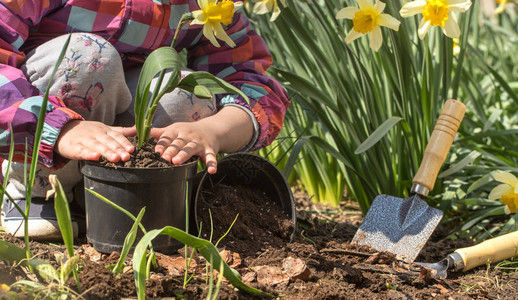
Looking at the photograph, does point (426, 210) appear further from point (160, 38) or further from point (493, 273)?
point (160, 38)

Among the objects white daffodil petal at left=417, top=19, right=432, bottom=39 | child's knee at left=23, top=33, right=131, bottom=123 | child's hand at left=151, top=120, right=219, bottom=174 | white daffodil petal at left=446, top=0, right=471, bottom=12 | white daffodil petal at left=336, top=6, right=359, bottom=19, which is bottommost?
child's hand at left=151, top=120, right=219, bottom=174

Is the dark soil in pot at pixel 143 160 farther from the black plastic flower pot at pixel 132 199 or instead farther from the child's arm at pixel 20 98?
the child's arm at pixel 20 98

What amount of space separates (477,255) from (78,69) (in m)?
1.11

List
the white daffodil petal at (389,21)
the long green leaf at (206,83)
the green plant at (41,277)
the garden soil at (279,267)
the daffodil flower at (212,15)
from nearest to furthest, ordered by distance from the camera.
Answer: the green plant at (41,277) < the garden soil at (279,267) < the long green leaf at (206,83) < the daffodil flower at (212,15) < the white daffodil petal at (389,21)

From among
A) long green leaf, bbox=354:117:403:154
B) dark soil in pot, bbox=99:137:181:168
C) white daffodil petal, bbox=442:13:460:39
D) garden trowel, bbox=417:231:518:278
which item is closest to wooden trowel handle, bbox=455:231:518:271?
garden trowel, bbox=417:231:518:278

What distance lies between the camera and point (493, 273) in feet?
4.93

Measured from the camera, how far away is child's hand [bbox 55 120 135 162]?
124 cm

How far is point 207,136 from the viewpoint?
1448mm

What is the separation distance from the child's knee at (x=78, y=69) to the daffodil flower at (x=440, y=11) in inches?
30.9

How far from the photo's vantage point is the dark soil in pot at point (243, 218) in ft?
4.87

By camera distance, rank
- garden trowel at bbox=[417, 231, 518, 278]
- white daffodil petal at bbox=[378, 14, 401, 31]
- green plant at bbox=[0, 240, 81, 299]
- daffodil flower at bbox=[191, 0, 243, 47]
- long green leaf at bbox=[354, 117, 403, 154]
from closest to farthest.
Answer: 1. green plant at bbox=[0, 240, 81, 299]
2. daffodil flower at bbox=[191, 0, 243, 47]
3. garden trowel at bbox=[417, 231, 518, 278]
4. white daffodil petal at bbox=[378, 14, 401, 31]
5. long green leaf at bbox=[354, 117, 403, 154]

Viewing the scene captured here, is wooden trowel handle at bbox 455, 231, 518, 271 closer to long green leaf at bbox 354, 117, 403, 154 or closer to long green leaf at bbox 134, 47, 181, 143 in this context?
long green leaf at bbox 354, 117, 403, 154

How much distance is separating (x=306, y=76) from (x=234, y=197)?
0.62m

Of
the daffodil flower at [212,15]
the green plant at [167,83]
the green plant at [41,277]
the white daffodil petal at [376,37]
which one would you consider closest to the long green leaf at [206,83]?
the green plant at [167,83]
